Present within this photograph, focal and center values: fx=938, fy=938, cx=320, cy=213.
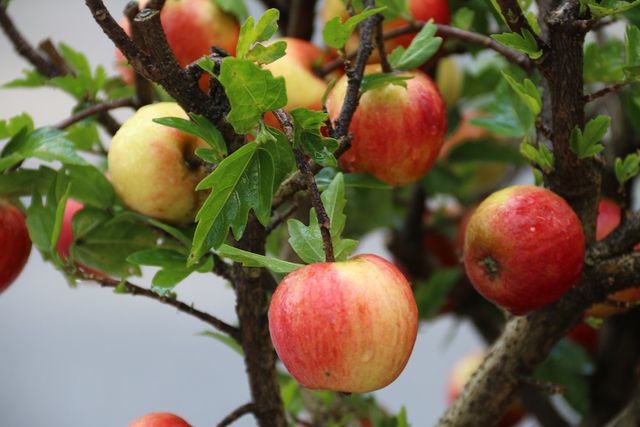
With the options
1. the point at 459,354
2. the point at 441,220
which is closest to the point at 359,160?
the point at 441,220

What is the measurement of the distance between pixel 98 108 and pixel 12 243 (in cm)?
8

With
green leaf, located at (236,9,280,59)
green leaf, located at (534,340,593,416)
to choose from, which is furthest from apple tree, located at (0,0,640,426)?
green leaf, located at (534,340,593,416)

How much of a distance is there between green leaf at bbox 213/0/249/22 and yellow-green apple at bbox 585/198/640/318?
22 centimetres

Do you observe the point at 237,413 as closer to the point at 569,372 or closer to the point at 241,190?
the point at 241,190

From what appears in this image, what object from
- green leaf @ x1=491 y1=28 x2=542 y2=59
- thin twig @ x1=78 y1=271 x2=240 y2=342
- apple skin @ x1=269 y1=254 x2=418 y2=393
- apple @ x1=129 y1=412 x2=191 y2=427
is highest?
green leaf @ x1=491 y1=28 x2=542 y2=59

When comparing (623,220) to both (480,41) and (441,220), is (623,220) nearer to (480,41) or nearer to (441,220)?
(480,41)

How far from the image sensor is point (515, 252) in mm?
A: 406

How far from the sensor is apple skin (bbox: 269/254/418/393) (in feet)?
1.07

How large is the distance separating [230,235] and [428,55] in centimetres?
12

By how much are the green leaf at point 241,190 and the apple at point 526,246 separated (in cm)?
10

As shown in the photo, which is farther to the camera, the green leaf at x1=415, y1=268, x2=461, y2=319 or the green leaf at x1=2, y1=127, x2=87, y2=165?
the green leaf at x1=415, y1=268, x2=461, y2=319

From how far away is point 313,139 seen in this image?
0.36 meters

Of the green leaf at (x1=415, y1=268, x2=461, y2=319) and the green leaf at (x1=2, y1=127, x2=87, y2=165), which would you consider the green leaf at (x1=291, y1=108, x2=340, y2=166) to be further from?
the green leaf at (x1=415, y1=268, x2=461, y2=319)

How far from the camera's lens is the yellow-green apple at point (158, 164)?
0.43m
